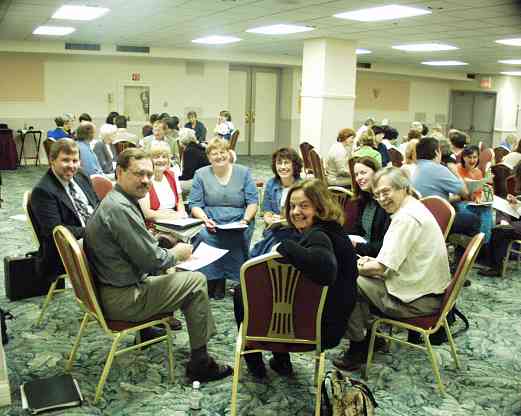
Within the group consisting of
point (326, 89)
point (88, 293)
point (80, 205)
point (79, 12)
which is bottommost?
point (88, 293)

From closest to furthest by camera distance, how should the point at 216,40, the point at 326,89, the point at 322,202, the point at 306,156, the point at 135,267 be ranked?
1. the point at 322,202
2. the point at 135,267
3. the point at 306,156
4. the point at 326,89
5. the point at 216,40

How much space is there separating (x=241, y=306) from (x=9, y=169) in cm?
1025

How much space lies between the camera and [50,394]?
2.84m

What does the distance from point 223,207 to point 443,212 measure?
1669 mm

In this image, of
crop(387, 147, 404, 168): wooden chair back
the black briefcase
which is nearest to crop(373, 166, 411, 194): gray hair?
the black briefcase

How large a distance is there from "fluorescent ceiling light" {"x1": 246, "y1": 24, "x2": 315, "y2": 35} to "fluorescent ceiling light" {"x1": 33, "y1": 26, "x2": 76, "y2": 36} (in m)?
3.22

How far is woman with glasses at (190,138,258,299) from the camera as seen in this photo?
4359 millimetres

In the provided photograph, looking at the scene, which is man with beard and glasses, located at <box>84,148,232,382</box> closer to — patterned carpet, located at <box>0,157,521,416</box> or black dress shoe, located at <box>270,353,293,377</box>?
patterned carpet, located at <box>0,157,521,416</box>

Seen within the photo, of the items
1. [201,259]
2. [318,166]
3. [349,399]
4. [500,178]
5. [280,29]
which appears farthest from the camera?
[280,29]

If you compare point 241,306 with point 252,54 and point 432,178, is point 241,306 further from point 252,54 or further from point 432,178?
point 252,54

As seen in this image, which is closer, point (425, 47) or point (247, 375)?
point (247, 375)

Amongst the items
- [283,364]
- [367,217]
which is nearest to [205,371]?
[283,364]

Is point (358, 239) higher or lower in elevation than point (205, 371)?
higher

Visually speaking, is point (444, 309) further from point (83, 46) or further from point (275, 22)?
point (83, 46)
